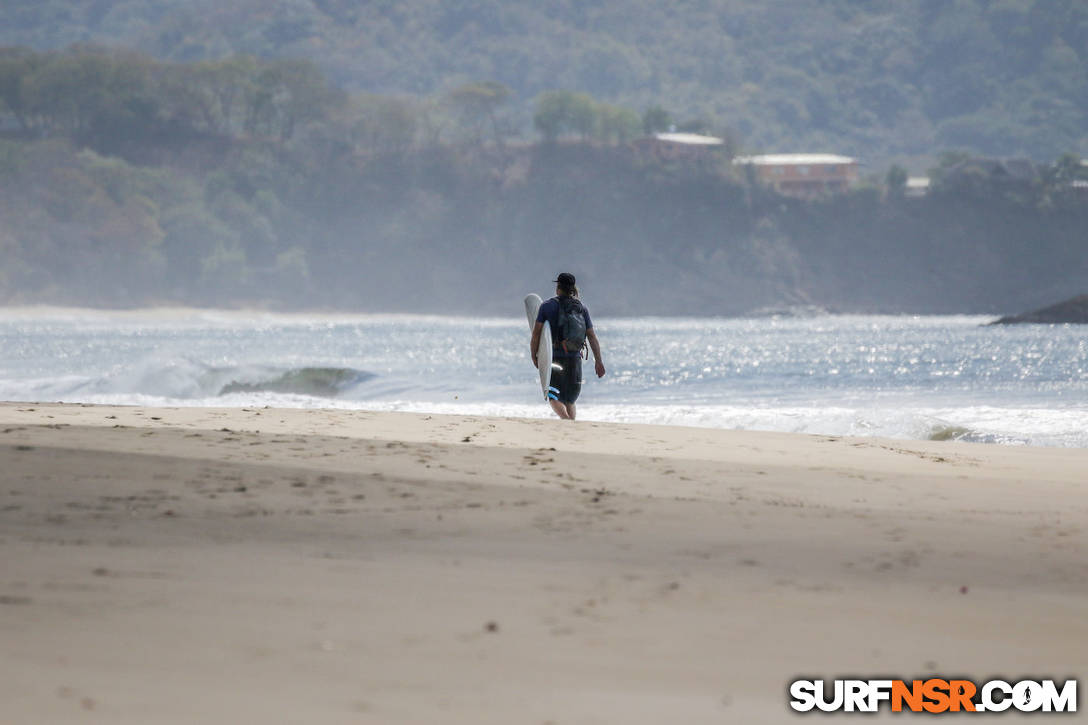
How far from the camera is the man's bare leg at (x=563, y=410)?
11.8 metres

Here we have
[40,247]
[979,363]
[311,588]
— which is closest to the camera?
[311,588]

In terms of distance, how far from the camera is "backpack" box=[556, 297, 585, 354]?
11359 millimetres

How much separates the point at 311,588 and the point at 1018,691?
2403mm

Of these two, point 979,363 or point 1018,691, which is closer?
point 1018,691

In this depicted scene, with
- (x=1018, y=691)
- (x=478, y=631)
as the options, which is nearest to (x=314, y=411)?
(x=478, y=631)

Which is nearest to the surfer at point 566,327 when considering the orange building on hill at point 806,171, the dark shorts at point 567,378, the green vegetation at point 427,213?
the dark shorts at point 567,378

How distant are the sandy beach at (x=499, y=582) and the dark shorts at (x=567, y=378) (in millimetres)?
3170

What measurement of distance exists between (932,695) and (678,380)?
26.3 meters

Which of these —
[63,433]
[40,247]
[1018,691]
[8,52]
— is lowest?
[1018,691]

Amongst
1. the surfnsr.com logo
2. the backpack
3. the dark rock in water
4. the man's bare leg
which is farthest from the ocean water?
the dark rock in water

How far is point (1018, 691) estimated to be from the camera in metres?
3.67

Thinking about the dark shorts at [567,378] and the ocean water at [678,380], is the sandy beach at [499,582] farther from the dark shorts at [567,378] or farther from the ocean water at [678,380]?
the ocean water at [678,380]

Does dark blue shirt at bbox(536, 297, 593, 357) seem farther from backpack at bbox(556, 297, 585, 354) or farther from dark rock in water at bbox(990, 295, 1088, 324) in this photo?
dark rock in water at bbox(990, 295, 1088, 324)

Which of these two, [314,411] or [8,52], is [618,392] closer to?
[314,411]
